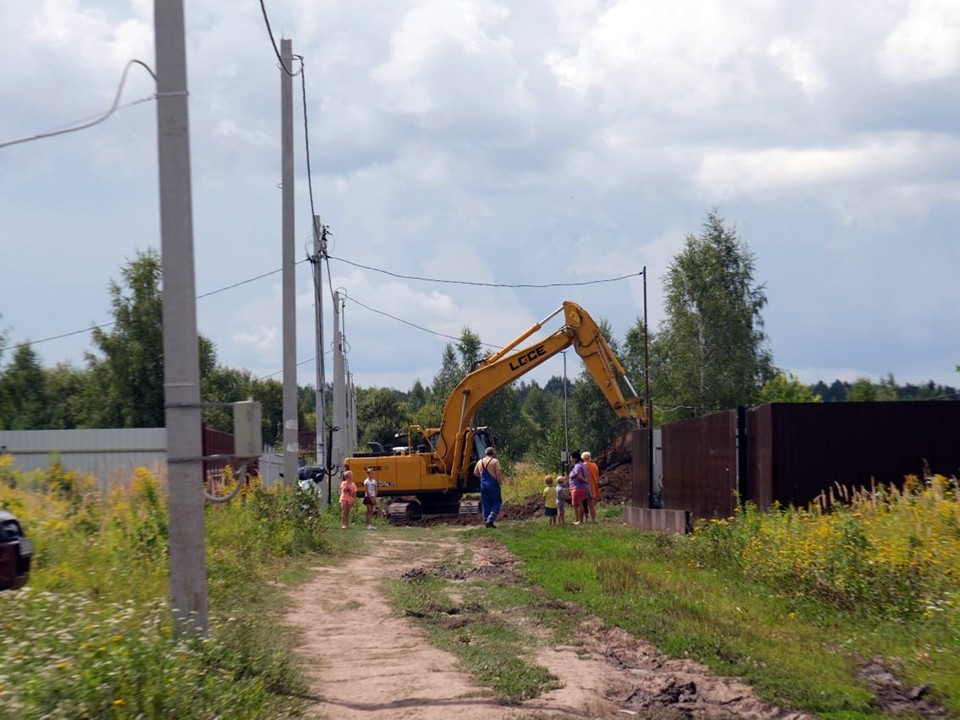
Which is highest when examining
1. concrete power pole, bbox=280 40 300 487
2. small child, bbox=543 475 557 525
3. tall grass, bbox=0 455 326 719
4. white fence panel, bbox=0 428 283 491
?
concrete power pole, bbox=280 40 300 487

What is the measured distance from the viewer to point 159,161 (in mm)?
7883

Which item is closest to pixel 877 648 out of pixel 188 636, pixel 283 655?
pixel 283 655

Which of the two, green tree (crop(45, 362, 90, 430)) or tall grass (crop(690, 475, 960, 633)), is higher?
green tree (crop(45, 362, 90, 430))

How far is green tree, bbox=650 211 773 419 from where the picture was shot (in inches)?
2080

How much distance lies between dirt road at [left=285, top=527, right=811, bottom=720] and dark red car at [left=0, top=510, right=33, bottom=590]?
2.11 meters

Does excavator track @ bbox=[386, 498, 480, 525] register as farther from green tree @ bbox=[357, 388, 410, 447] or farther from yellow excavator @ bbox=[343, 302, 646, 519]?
green tree @ bbox=[357, 388, 410, 447]

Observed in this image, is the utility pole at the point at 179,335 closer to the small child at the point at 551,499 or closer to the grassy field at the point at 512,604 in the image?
the grassy field at the point at 512,604

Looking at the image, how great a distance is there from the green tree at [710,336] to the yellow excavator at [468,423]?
73.6ft

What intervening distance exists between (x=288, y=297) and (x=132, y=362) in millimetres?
10344

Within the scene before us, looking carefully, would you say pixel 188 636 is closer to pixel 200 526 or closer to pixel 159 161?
pixel 200 526

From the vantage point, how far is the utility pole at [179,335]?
297 inches

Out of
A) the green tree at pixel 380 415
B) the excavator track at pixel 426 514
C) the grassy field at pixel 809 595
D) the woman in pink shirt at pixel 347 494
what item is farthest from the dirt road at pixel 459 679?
the green tree at pixel 380 415

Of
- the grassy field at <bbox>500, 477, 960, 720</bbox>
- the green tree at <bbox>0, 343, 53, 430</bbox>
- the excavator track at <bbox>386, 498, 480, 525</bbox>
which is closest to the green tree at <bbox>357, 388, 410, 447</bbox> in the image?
the excavator track at <bbox>386, 498, 480, 525</bbox>

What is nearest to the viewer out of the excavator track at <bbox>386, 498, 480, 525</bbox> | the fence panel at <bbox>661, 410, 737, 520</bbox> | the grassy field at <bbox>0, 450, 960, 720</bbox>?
the grassy field at <bbox>0, 450, 960, 720</bbox>
